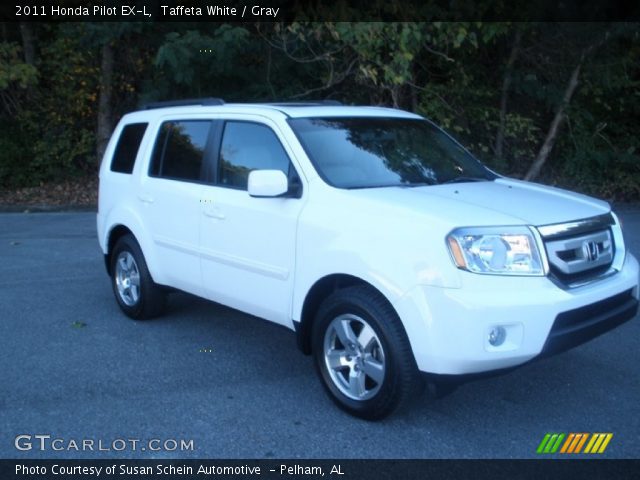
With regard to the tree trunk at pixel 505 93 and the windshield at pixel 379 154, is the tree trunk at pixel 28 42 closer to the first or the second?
the tree trunk at pixel 505 93

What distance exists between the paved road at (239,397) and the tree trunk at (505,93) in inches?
343

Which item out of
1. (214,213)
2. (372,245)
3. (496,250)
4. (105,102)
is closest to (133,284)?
(214,213)

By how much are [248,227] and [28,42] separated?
13241mm

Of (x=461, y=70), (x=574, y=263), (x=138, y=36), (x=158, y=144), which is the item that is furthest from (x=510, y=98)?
(x=574, y=263)

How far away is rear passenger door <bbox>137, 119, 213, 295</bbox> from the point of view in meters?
5.54

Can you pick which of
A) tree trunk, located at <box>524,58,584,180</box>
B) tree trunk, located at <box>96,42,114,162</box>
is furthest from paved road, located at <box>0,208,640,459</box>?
tree trunk, located at <box>96,42,114,162</box>

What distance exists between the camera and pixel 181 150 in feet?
19.3

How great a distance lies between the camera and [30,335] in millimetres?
6062

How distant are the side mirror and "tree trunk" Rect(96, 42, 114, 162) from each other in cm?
1191

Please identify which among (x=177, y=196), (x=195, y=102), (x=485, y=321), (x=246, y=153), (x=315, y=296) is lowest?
(x=315, y=296)

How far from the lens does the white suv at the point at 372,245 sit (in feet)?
12.6

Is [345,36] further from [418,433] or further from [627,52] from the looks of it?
[418,433]
